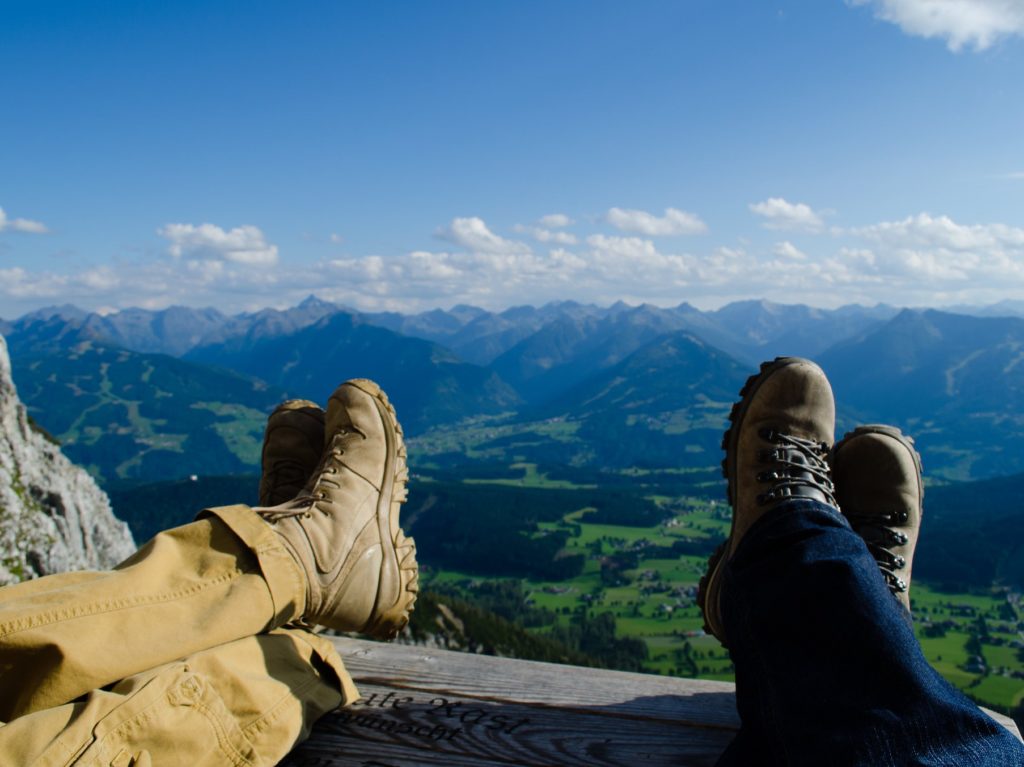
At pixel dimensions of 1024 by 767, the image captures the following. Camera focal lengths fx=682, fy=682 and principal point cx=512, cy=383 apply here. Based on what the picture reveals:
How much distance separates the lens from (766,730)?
7.73ft

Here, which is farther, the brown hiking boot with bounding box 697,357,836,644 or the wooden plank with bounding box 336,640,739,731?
the brown hiking boot with bounding box 697,357,836,644

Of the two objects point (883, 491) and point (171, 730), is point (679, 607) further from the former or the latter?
point (171, 730)

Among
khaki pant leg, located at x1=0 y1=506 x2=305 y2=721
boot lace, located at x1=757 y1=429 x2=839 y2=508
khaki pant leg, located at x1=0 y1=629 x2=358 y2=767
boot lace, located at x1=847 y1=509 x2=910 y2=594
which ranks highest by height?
boot lace, located at x1=757 y1=429 x2=839 y2=508

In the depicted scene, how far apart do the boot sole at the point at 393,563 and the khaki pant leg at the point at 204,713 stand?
521 mm

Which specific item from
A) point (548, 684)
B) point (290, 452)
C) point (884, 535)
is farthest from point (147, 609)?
point (884, 535)

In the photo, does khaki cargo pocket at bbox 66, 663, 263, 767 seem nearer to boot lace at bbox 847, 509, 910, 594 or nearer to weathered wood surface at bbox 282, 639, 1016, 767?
weathered wood surface at bbox 282, 639, 1016, 767

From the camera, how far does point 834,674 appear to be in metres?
2.28

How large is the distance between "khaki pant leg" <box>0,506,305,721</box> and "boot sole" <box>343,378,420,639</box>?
28.1 inches

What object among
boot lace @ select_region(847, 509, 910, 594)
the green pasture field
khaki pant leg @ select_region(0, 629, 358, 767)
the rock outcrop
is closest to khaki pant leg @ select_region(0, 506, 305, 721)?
khaki pant leg @ select_region(0, 629, 358, 767)

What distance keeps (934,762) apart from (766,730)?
0.52m

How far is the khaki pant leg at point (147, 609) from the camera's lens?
2.23m

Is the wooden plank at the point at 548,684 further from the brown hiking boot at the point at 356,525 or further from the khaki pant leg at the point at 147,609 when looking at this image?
the khaki pant leg at the point at 147,609

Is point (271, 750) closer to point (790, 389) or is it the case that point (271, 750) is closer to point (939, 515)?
point (790, 389)

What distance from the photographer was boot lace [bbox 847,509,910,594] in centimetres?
357
